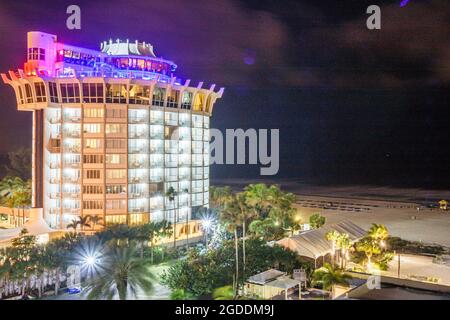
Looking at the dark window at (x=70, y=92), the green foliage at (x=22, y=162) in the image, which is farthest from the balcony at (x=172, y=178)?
the green foliage at (x=22, y=162)

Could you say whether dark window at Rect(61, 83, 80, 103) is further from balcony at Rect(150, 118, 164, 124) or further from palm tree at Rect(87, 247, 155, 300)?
palm tree at Rect(87, 247, 155, 300)

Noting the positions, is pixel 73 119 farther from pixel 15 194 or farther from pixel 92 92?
pixel 15 194

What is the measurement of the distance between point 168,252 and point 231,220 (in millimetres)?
12511

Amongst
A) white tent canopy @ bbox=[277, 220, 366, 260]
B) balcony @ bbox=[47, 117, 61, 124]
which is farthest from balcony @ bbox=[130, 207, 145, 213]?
white tent canopy @ bbox=[277, 220, 366, 260]

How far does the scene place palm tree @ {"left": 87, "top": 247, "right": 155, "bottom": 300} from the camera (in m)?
33.1

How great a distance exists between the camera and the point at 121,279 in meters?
33.3

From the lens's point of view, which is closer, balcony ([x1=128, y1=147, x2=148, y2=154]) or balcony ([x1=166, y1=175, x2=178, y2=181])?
balcony ([x1=128, y1=147, x2=148, y2=154])

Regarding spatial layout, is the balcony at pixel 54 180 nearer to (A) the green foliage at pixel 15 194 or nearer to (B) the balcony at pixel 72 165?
(B) the balcony at pixel 72 165

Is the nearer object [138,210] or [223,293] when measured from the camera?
[223,293]

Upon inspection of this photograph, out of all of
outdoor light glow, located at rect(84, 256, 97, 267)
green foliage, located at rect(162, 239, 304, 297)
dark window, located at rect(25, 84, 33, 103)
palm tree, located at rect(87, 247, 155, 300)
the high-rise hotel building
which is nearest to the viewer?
palm tree, located at rect(87, 247, 155, 300)

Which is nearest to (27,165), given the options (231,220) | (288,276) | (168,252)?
(168,252)

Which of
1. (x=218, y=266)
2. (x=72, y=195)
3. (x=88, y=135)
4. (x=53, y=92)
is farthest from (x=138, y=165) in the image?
(x=218, y=266)

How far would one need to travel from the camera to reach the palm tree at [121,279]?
109ft

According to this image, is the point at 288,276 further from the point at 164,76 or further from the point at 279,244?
the point at 164,76
